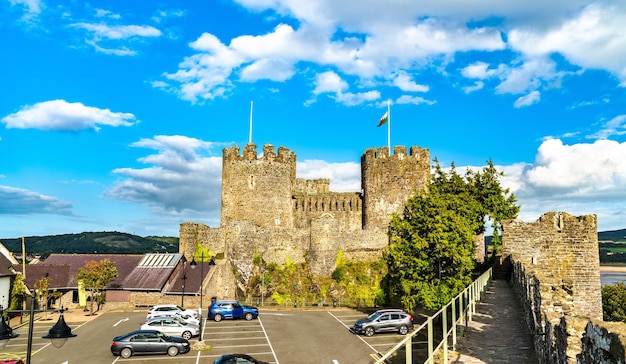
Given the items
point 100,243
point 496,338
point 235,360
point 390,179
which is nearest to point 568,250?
point 496,338

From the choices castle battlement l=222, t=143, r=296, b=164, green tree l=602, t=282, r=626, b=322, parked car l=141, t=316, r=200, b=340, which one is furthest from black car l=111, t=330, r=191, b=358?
green tree l=602, t=282, r=626, b=322

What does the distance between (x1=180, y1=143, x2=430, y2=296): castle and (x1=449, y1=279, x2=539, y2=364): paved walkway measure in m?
26.6

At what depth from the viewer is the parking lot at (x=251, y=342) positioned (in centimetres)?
2559

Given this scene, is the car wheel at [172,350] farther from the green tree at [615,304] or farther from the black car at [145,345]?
the green tree at [615,304]

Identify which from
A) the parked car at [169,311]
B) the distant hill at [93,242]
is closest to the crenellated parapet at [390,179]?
the parked car at [169,311]

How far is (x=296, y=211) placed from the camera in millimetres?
57969

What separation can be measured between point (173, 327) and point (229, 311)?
6433 millimetres

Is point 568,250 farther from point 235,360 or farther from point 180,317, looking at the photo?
point 180,317

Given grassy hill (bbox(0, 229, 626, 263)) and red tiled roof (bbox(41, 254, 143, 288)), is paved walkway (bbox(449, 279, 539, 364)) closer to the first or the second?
red tiled roof (bbox(41, 254, 143, 288))

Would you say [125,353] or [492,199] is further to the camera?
[492,199]

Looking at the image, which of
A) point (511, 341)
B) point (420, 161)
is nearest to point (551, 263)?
point (511, 341)

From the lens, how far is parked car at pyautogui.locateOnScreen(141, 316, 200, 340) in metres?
30.3

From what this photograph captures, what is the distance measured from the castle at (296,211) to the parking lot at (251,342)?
33.2ft

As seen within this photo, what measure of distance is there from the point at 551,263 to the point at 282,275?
28223 millimetres
